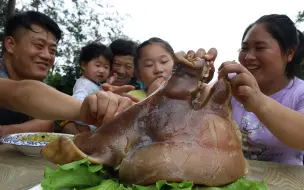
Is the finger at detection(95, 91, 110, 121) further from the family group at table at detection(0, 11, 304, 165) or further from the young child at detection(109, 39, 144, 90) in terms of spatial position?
the young child at detection(109, 39, 144, 90)

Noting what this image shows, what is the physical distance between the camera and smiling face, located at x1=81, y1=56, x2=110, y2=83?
366 cm

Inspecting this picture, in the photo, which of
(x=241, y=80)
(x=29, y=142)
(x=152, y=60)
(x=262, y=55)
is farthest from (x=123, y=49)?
(x=241, y=80)

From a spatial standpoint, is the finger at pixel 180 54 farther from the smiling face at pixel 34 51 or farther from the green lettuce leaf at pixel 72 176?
the smiling face at pixel 34 51

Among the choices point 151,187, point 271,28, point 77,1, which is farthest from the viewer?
point 77,1

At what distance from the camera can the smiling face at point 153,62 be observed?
8.68 ft

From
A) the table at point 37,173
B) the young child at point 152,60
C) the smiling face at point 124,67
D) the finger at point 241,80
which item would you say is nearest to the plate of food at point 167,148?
the finger at point 241,80

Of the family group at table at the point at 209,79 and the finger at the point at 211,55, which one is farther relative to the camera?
the family group at table at the point at 209,79

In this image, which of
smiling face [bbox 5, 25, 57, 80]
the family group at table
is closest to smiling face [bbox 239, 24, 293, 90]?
the family group at table

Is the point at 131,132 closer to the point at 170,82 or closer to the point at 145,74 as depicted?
the point at 170,82

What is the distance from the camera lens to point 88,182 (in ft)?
3.32

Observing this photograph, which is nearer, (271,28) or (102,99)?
(102,99)

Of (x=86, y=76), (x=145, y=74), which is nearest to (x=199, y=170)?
Result: (x=145, y=74)

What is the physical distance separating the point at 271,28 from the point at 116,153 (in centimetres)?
148

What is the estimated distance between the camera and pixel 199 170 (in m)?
0.96
